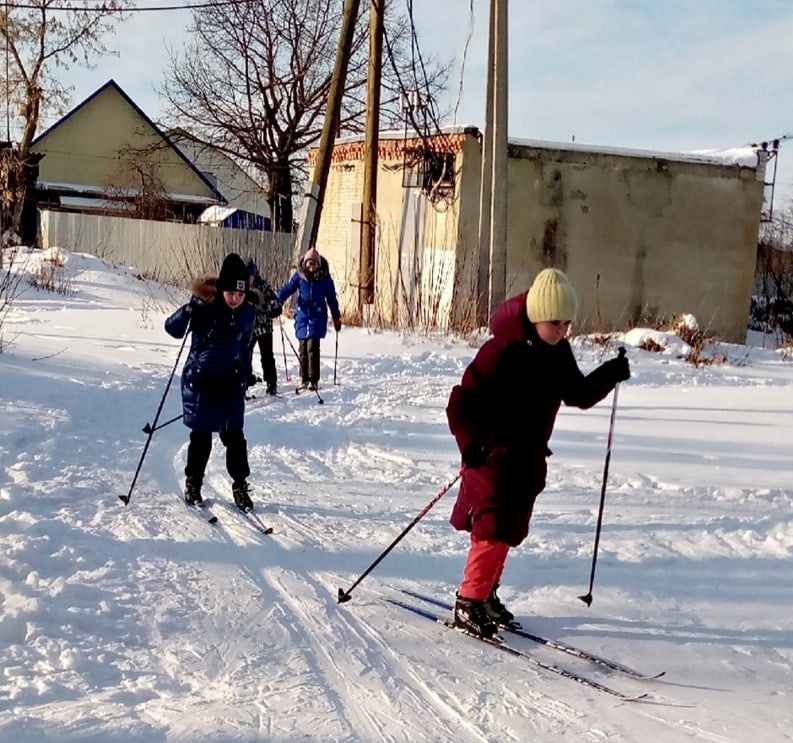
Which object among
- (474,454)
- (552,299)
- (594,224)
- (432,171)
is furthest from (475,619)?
(594,224)

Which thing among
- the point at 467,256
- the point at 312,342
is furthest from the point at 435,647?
the point at 467,256

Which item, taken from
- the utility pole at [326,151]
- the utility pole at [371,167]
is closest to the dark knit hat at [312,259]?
the utility pole at [326,151]

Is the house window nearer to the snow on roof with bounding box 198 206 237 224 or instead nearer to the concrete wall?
the snow on roof with bounding box 198 206 237 224

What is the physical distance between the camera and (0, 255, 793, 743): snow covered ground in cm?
347

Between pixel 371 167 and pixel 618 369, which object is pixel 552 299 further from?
pixel 371 167

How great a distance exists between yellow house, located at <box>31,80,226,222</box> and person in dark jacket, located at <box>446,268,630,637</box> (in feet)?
122

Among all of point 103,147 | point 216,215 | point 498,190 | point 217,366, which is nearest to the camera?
point 217,366

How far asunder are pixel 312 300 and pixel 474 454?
7.01 metres

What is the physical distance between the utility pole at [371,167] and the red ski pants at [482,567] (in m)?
12.6

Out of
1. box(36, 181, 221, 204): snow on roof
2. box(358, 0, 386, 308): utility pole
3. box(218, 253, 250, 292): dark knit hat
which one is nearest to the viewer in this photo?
box(218, 253, 250, 292): dark knit hat

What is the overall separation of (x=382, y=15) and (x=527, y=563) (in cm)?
1355

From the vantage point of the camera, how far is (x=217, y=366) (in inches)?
238

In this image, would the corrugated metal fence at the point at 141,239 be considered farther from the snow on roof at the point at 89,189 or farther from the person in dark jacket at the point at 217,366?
the person in dark jacket at the point at 217,366

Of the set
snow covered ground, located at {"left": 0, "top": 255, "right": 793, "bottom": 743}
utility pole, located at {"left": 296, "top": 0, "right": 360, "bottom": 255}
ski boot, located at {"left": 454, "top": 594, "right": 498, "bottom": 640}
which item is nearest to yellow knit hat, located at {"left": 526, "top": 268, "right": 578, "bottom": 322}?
ski boot, located at {"left": 454, "top": 594, "right": 498, "bottom": 640}
